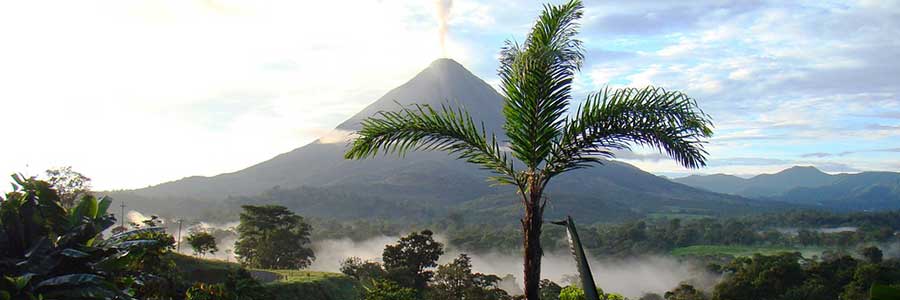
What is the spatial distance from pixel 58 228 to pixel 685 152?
13791 mm

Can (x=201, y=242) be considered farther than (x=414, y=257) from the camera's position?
No

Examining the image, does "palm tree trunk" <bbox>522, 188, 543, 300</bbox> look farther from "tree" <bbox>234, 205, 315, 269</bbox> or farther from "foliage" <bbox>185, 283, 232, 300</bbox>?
"tree" <bbox>234, 205, 315, 269</bbox>

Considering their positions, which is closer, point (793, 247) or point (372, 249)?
point (793, 247)

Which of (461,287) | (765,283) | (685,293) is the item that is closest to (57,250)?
(461,287)

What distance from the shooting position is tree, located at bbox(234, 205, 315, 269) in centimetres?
5544

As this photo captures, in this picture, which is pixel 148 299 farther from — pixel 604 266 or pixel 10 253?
pixel 604 266

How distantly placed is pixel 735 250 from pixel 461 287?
313ft

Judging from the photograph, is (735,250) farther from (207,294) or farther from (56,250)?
(56,250)

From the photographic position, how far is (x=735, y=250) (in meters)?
118

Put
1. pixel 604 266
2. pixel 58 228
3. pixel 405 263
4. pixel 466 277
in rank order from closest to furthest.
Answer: pixel 58 228 → pixel 466 277 → pixel 405 263 → pixel 604 266

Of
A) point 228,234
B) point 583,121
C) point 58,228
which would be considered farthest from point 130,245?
point 228,234

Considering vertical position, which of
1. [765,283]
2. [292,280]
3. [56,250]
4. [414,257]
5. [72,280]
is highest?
[56,250]

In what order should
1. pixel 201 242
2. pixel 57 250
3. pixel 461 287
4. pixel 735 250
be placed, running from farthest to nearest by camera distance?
pixel 735 250 → pixel 201 242 → pixel 461 287 → pixel 57 250

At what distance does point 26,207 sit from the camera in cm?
1405
